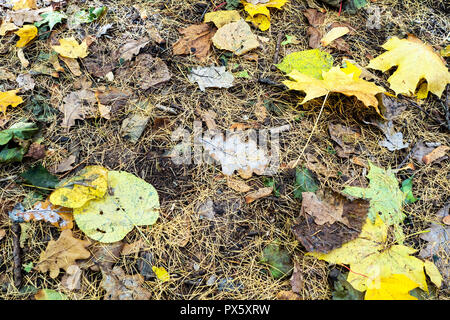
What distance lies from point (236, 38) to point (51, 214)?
159 centimetres

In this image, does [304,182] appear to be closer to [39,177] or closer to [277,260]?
[277,260]

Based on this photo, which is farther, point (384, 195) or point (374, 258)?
point (384, 195)

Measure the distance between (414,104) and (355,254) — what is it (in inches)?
46.4

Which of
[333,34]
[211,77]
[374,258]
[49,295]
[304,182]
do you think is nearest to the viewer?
[49,295]

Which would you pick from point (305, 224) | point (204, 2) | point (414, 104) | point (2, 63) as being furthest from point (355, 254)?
point (2, 63)

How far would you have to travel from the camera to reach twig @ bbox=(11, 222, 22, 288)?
1.51 metres

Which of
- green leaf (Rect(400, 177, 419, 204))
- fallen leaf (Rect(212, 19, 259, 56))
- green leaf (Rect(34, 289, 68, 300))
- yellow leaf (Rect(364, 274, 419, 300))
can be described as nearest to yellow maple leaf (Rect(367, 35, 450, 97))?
green leaf (Rect(400, 177, 419, 204))

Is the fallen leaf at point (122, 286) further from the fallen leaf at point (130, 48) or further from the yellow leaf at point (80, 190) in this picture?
the fallen leaf at point (130, 48)

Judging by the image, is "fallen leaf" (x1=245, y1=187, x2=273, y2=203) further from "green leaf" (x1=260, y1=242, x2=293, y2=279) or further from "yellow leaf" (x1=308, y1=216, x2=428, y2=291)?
"yellow leaf" (x1=308, y1=216, x2=428, y2=291)

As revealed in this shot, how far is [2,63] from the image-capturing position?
2.14 m

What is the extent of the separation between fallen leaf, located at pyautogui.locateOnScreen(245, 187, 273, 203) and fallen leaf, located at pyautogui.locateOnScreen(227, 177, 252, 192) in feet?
0.12

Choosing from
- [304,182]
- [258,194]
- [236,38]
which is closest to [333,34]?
[236,38]

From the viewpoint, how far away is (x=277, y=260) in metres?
1.60
